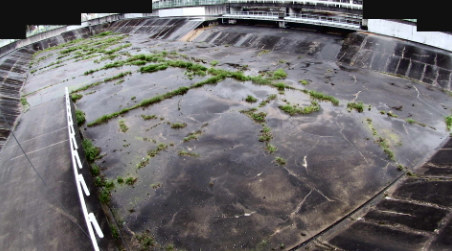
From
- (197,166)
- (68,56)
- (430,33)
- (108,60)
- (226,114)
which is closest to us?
(197,166)

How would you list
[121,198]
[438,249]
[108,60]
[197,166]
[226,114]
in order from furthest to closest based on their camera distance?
[108,60]
[226,114]
[197,166]
[121,198]
[438,249]

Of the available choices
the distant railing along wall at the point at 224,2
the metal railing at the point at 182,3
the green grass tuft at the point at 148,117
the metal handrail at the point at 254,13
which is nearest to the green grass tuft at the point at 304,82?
the green grass tuft at the point at 148,117

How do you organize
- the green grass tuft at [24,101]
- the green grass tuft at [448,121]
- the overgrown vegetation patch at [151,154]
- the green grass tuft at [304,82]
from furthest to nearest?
the green grass tuft at [24,101] < the green grass tuft at [304,82] < the green grass tuft at [448,121] < the overgrown vegetation patch at [151,154]

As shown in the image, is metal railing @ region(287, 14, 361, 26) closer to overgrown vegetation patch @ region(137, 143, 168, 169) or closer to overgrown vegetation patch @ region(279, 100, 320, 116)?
overgrown vegetation patch @ region(279, 100, 320, 116)

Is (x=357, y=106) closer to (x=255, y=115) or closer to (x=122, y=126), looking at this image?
(x=255, y=115)

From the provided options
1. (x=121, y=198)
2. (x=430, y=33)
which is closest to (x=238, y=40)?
(x=430, y=33)

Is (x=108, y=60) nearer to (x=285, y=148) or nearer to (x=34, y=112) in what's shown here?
(x=34, y=112)

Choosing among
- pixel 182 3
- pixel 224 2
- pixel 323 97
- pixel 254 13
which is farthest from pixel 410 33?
pixel 182 3

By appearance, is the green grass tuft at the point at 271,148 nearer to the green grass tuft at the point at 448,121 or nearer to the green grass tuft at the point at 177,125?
the green grass tuft at the point at 177,125

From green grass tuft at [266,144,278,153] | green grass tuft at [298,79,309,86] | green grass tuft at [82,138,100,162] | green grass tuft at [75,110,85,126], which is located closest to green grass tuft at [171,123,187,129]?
green grass tuft at [82,138,100,162]
